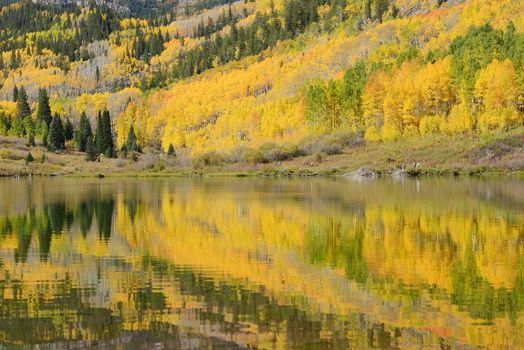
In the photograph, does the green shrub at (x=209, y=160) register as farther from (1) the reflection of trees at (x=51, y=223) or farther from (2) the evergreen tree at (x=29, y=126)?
(1) the reflection of trees at (x=51, y=223)

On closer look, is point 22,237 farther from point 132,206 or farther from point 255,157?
point 255,157

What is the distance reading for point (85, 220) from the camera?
136 ft

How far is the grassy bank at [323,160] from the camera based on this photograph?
310 ft

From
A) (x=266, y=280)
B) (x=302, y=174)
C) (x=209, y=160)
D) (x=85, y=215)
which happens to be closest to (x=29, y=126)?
(x=209, y=160)

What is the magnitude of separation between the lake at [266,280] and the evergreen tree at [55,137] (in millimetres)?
113439

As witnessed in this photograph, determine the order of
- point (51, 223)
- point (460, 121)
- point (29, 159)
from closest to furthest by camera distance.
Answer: point (51, 223), point (460, 121), point (29, 159)

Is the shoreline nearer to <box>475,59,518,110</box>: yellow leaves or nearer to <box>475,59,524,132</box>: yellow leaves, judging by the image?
<box>475,59,524,132</box>: yellow leaves

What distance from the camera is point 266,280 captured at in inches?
862

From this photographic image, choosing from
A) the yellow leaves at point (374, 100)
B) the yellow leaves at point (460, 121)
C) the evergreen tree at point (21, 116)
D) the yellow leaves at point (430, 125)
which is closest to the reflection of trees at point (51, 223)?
the yellow leaves at point (460, 121)

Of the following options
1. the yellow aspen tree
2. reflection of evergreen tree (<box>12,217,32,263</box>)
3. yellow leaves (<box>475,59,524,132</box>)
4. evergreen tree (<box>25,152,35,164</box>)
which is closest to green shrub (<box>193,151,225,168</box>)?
the yellow aspen tree

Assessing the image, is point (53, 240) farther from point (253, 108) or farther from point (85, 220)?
point (253, 108)

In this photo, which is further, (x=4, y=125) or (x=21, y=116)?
(x=4, y=125)

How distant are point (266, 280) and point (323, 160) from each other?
94.3 meters

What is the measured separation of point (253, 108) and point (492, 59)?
86.1 meters
